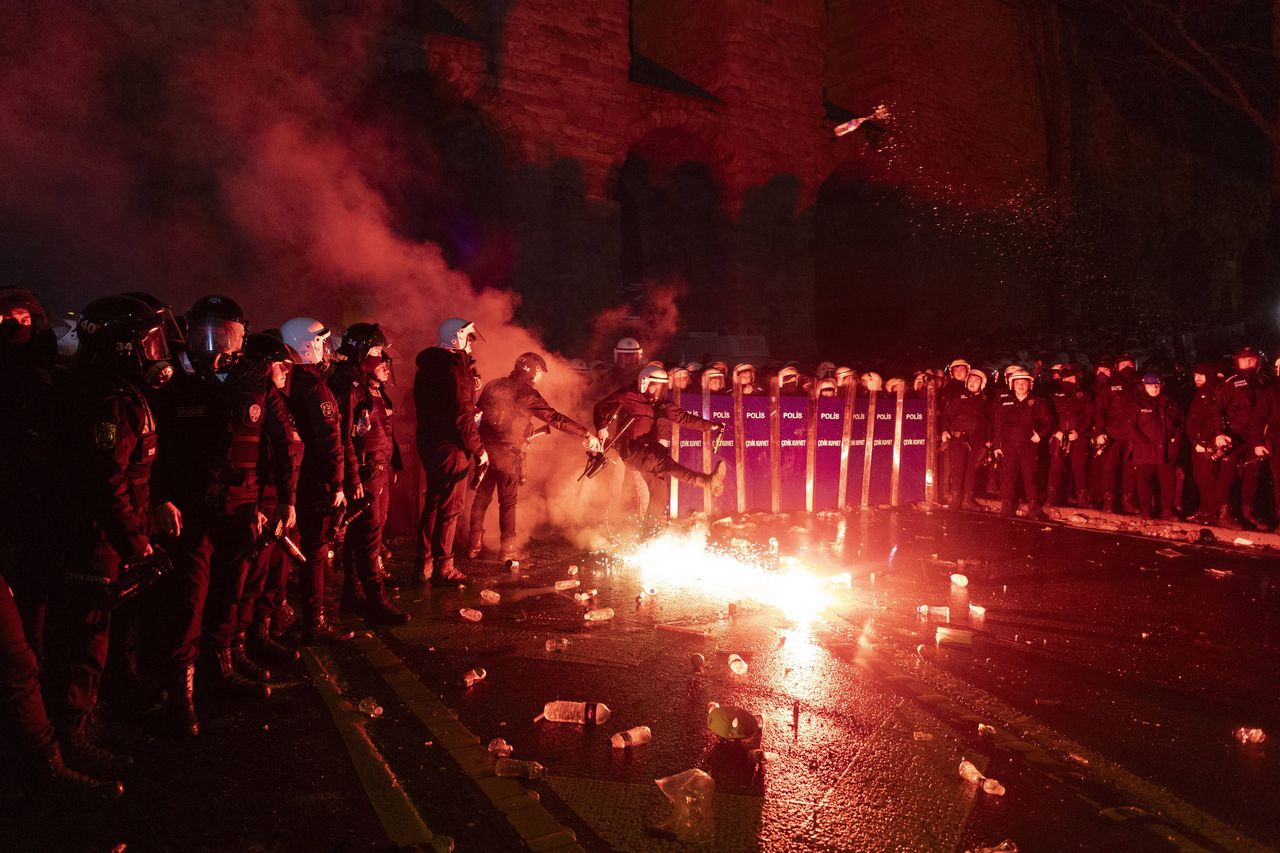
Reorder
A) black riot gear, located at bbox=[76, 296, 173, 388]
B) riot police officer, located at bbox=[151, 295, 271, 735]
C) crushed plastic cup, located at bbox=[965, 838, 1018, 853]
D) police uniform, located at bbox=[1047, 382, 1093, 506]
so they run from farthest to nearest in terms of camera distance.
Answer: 1. police uniform, located at bbox=[1047, 382, 1093, 506]
2. riot police officer, located at bbox=[151, 295, 271, 735]
3. black riot gear, located at bbox=[76, 296, 173, 388]
4. crushed plastic cup, located at bbox=[965, 838, 1018, 853]

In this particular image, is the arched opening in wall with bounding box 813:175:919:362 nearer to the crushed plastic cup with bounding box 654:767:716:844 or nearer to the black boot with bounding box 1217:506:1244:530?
the black boot with bounding box 1217:506:1244:530

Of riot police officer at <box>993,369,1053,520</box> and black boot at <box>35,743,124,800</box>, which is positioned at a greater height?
riot police officer at <box>993,369,1053,520</box>

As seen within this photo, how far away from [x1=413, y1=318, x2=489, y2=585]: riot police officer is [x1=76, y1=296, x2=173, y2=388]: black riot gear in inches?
125

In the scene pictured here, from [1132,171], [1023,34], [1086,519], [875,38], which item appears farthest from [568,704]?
[1132,171]

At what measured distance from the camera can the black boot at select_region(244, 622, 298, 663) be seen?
4.94 m

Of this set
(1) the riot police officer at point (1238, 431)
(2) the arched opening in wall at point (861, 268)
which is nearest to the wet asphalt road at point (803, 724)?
(1) the riot police officer at point (1238, 431)

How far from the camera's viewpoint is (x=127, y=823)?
3084 millimetres

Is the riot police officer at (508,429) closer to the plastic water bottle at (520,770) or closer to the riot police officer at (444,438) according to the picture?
the riot police officer at (444,438)

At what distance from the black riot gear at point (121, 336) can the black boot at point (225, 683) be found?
5.40 feet

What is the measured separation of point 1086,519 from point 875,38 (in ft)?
A: 52.3

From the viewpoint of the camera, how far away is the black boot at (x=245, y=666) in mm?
4566

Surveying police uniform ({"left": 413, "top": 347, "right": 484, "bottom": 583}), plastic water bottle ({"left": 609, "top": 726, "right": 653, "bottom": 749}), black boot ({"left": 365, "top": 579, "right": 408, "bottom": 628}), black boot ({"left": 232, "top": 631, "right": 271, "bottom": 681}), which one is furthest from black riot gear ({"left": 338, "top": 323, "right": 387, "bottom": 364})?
plastic water bottle ({"left": 609, "top": 726, "right": 653, "bottom": 749})

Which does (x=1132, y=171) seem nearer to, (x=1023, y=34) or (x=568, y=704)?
(x=1023, y=34)

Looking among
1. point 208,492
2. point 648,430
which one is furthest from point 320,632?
point 648,430
